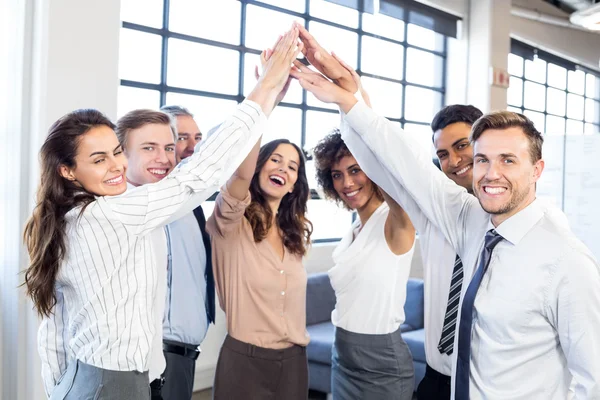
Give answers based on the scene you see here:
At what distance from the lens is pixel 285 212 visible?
2.66 m

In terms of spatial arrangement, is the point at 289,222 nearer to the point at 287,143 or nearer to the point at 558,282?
the point at 287,143

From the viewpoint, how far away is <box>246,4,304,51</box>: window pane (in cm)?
548

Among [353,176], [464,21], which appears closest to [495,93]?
[464,21]

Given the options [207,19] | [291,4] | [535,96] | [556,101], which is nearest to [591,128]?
[556,101]

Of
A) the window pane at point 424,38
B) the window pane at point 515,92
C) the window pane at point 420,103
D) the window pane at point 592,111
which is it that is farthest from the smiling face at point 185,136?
the window pane at point 592,111

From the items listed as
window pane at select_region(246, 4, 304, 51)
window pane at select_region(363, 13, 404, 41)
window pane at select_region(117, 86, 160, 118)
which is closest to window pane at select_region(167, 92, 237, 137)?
window pane at select_region(117, 86, 160, 118)

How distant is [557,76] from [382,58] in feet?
14.2

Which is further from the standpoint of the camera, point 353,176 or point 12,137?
point 12,137

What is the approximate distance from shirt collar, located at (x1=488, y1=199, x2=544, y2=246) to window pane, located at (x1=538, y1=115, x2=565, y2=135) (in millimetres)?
8708

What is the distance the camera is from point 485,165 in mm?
1694

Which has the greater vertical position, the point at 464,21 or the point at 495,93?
the point at 464,21

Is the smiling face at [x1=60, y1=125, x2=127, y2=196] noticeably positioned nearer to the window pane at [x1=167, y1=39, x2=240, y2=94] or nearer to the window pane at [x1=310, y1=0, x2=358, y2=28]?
the window pane at [x1=167, y1=39, x2=240, y2=94]

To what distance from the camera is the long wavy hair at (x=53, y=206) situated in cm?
162

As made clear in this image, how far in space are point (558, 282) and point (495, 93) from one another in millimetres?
6636
